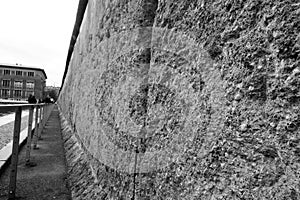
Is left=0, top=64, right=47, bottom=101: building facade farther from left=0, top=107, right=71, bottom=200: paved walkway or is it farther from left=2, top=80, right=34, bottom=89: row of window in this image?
left=0, top=107, right=71, bottom=200: paved walkway

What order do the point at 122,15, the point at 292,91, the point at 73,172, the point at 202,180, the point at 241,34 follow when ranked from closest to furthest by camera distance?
1. the point at 292,91
2. the point at 241,34
3. the point at 202,180
4. the point at 122,15
5. the point at 73,172

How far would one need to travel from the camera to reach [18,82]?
6328 cm

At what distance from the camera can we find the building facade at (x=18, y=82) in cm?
6231

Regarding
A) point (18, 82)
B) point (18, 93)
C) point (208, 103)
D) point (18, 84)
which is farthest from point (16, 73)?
point (208, 103)

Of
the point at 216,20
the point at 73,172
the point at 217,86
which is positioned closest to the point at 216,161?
the point at 217,86

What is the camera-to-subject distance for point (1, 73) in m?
61.8

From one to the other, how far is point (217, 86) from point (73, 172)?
2.54m

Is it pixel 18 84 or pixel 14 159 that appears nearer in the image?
pixel 14 159

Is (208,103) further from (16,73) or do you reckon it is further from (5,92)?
(5,92)

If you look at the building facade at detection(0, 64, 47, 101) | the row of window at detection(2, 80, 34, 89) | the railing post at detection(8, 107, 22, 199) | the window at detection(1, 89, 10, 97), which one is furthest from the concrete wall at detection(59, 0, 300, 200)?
the window at detection(1, 89, 10, 97)

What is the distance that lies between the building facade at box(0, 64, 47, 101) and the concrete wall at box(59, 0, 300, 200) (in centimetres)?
6575

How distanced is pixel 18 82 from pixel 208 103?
7111 cm

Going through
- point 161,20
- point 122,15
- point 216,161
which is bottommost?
point 216,161

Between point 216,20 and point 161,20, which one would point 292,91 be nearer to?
point 216,20
